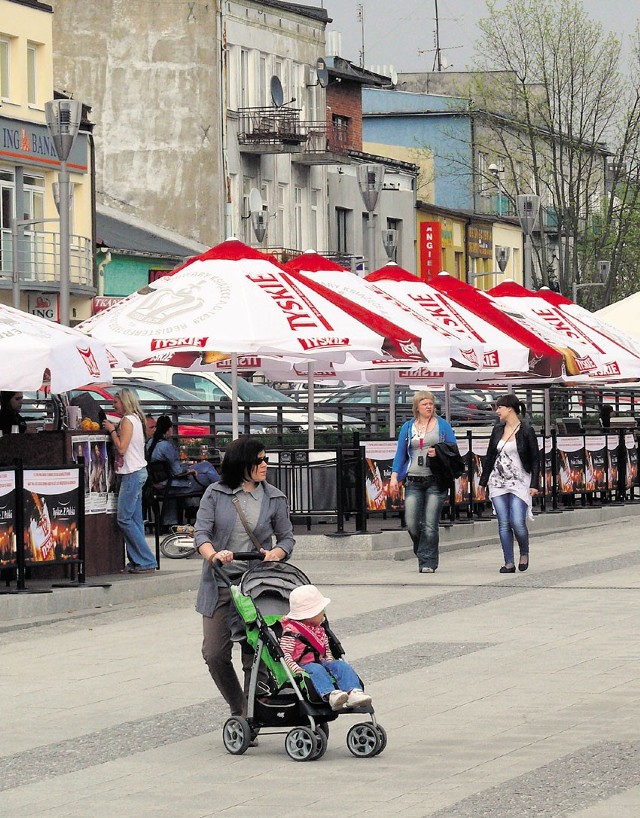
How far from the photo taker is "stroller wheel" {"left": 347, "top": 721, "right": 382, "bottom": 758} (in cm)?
909

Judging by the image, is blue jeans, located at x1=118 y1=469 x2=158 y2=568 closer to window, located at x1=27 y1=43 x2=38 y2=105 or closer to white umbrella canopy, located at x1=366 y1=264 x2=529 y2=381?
white umbrella canopy, located at x1=366 y1=264 x2=529 y2=381

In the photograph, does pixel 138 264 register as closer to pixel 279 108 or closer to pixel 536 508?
pixel 279 108

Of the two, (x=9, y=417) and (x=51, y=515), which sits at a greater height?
(x=9, y=417)

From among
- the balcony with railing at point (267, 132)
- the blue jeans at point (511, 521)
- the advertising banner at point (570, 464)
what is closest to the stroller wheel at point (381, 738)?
the blue jeans at point (511, 521)

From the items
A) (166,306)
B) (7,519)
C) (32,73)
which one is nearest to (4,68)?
(32,73)

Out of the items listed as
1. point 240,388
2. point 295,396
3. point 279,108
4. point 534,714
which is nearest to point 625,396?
point 295,396

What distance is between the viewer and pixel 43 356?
15.6 m

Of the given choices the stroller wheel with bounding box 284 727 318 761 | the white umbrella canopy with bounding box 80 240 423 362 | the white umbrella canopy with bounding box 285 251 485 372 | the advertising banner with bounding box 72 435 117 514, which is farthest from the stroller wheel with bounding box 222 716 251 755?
the white umbrella canopy with bounding box 285 251 485 372

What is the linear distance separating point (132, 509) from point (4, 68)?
111 feet

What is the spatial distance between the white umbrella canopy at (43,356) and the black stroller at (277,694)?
6.31 metres

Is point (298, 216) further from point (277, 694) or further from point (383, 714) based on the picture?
point (277, 694)

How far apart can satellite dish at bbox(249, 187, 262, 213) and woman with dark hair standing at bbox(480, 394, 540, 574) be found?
41952 millimetres

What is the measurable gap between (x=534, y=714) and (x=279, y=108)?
53969 millimetres

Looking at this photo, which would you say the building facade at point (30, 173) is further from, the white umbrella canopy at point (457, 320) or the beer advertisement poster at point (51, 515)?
the beer advertisement poster at point (51, 515)
